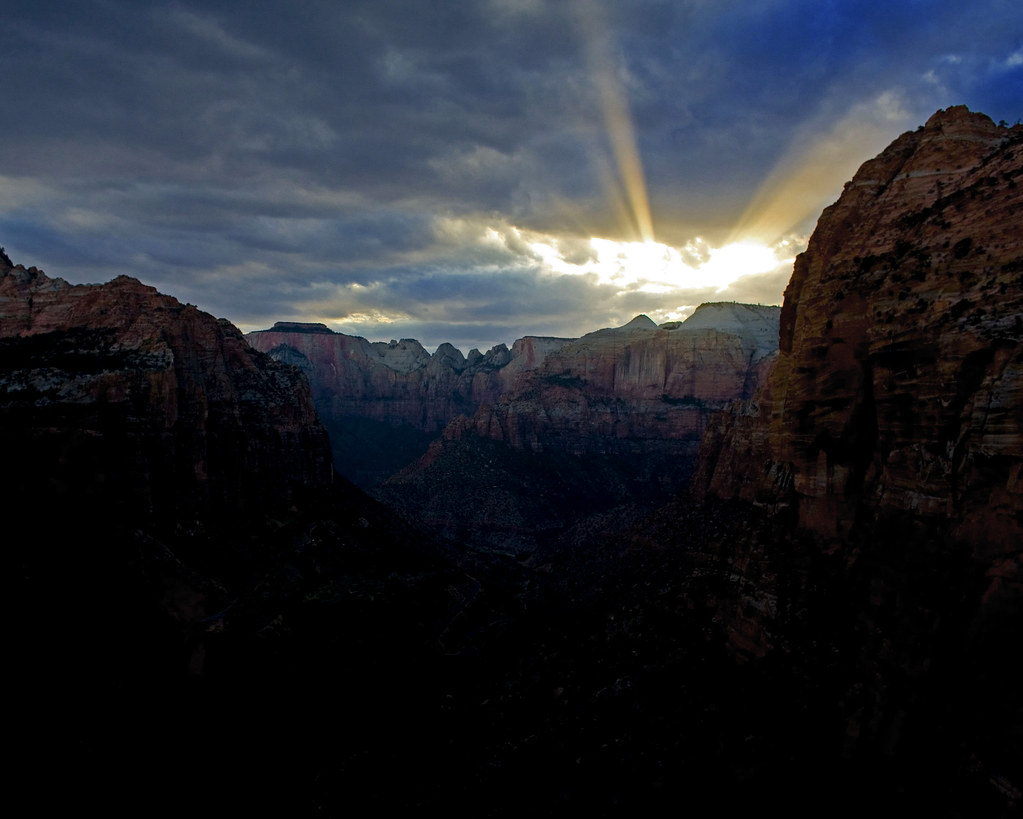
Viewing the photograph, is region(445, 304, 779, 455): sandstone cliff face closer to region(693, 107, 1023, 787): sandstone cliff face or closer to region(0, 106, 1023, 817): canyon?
region(0, 106, 1023, 817): canyon

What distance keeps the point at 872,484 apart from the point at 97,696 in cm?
4043

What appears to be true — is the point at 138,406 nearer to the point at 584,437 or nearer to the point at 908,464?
the point at 908,464

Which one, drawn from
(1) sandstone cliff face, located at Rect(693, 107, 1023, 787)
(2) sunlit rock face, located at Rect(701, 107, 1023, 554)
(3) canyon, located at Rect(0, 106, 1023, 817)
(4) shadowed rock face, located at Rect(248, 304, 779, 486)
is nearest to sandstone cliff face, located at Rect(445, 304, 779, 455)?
(4) shadowed rock face, located at Rect(248, 304, 779, 486)

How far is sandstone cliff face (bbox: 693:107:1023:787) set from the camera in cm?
1608

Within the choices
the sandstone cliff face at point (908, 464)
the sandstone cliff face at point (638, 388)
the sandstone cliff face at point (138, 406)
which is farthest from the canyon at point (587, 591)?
the sandstone cliff face at point (638, 388)

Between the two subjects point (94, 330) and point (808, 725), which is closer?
point (808, 725)

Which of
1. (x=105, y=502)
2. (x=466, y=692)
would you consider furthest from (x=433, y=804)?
(x=105, y=502)

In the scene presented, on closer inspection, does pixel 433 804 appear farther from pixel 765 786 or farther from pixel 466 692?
pixel 765 786

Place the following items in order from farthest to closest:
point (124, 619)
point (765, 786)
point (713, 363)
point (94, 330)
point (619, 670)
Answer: point (713, 363), point (94, 330), point (124, 619), point (619, 670), point (765, 786)

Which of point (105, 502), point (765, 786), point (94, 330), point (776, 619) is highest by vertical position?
point (94, 330)

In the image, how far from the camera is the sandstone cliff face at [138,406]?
36.0 metres

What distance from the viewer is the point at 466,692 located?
37812 mm

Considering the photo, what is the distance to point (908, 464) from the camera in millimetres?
19734

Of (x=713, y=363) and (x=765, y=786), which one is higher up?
(x=713, y=363)
